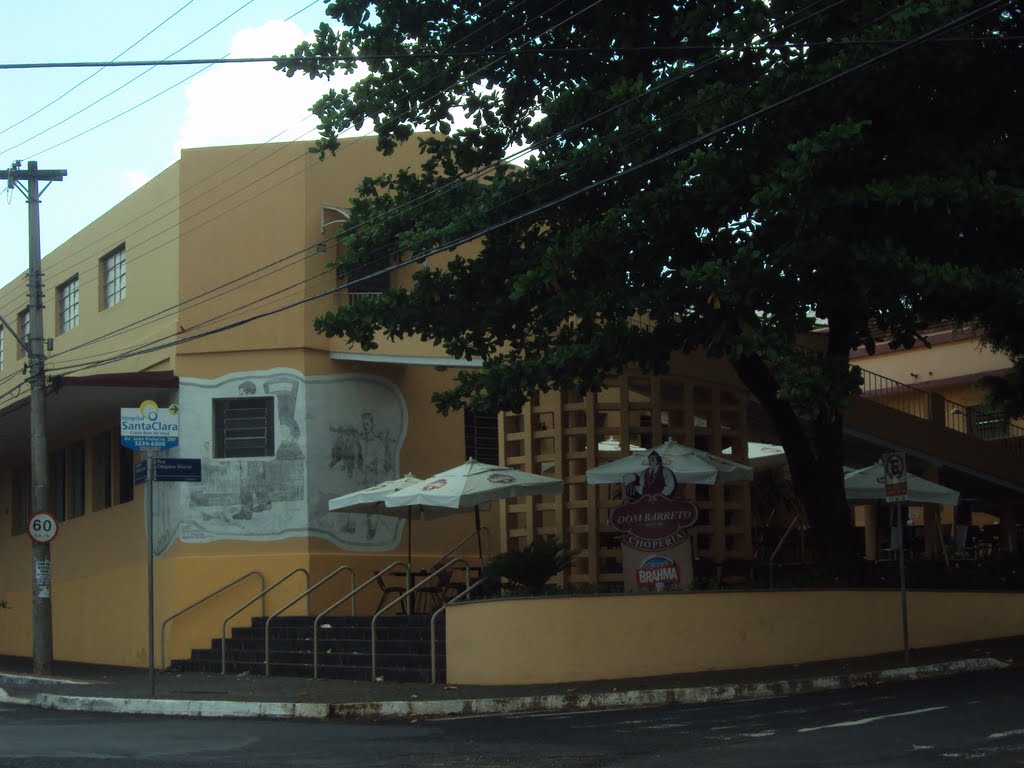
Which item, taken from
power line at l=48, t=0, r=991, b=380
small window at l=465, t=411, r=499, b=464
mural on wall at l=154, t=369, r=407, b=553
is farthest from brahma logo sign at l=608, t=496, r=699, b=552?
small window at l=465, t=411, r=499, b=464

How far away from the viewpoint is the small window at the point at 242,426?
965 inches

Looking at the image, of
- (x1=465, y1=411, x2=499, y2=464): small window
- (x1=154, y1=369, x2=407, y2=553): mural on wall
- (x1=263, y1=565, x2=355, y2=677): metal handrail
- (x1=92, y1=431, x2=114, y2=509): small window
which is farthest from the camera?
(x1=92, y1=431, x2=114, y2=509): small window

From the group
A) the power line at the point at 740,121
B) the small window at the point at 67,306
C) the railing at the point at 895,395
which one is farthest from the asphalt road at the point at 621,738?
the railing at the point at 895,395

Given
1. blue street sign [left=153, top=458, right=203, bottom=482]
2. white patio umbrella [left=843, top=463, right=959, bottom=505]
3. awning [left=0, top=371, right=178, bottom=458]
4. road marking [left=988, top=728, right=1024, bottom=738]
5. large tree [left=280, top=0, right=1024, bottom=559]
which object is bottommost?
road marking [left=988, top=728, right=1024, bottom=738]

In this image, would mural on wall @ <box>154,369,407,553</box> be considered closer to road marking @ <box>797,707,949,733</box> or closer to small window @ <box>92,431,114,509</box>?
small window @ <box>92,431,114,509</box>

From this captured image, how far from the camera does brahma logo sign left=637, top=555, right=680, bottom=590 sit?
18.6m

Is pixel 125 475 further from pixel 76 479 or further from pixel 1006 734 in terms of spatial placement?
pixel 1006 734

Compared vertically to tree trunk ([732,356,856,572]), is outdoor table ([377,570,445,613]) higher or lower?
lower

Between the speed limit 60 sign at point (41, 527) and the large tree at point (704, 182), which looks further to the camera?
the speed limit 60 sign at point (41, 527)

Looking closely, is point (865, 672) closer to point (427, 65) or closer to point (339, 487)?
point (427, 65)

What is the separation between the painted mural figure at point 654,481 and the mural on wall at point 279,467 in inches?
256

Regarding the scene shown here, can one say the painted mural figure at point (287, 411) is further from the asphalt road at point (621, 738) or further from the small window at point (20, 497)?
the small window at point (20, 497)

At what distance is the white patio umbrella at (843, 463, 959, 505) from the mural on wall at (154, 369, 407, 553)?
7.72 m

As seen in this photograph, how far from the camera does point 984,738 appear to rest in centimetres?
1076
